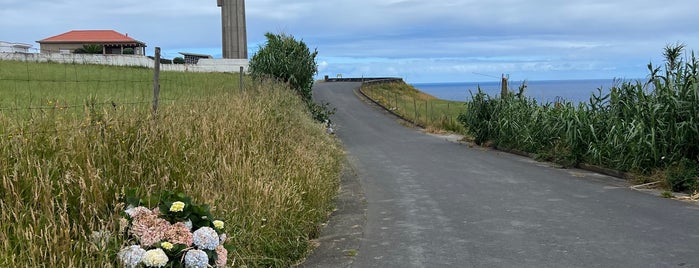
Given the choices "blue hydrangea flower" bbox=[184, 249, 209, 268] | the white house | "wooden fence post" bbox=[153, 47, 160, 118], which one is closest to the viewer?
"blue hydrangea flower" bbox=[184, 249, 209, 268]

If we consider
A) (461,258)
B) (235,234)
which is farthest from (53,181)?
(461,258)

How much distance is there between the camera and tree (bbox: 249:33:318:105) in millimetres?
21906

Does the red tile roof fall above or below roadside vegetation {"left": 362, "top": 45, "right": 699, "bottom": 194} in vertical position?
above

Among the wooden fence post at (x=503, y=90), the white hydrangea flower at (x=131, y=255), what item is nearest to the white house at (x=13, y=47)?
the wooden fence post at (x=503, y=90)

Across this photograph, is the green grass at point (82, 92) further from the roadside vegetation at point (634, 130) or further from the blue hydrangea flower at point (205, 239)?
the roadside vegetation at point (634, 130)

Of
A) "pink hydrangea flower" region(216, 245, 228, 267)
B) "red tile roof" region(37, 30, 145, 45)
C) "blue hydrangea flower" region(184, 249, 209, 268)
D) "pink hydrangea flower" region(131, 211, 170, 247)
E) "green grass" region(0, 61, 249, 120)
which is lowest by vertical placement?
"pink hydrangea flower" region(216, 245, 228, 267)

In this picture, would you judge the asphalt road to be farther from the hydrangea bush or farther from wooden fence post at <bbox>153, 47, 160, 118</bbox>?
wooden fence post at <bbox>153, 47, 160, 118</bbox>

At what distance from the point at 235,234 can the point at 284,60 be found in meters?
17.3

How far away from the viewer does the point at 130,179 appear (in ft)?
15.7

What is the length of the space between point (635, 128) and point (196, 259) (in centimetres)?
929

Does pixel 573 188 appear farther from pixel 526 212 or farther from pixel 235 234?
pixel 235 234

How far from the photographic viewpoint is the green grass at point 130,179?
377 cm

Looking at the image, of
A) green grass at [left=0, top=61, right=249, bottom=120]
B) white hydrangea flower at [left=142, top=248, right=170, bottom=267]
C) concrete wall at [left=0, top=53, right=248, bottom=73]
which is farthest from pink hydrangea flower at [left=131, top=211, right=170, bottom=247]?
concrete wall at [left=0, top=53, right=248, bottom=73]

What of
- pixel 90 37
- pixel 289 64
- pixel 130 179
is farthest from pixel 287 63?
pixel 90 37
